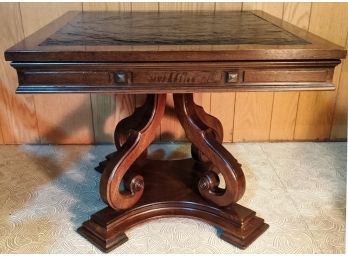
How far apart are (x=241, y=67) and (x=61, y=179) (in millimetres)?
817

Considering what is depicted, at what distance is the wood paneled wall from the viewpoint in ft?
4.79

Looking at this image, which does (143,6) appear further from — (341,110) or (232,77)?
(341,110)

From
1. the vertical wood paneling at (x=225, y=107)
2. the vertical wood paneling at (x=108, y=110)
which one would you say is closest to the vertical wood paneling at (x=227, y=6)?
the vertical wood paneling at (x=225, y=107)

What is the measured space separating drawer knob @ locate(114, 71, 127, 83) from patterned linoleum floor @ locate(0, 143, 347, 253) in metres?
0.47

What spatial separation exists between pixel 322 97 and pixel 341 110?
4.3 inches

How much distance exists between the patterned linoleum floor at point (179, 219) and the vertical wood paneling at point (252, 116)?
0.05 metres

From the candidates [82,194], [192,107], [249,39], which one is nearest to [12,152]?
[82,194]

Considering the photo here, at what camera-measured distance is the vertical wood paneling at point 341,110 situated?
60.9 inches

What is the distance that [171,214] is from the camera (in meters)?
1.14

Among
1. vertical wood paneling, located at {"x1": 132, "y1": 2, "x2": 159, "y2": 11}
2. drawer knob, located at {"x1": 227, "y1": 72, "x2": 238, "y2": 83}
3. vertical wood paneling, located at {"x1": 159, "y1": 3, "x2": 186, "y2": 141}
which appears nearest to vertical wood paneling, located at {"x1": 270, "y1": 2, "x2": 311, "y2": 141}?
vertical wood paneling, located at {"x1": 159, "y1": 3, "x2": 186, "y2": 141}

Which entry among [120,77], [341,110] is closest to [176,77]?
[120,77]

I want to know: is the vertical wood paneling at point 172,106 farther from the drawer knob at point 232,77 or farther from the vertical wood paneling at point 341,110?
the drawer knob at point 232,77

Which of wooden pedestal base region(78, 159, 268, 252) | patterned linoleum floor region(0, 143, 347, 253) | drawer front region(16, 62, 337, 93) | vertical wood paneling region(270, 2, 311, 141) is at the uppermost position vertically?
drawer front region(16, 62, 337, 93)

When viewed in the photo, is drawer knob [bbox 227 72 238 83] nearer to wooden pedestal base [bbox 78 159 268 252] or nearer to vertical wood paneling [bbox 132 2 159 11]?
wooden pedestal base [bbox 78 159 268 252]
